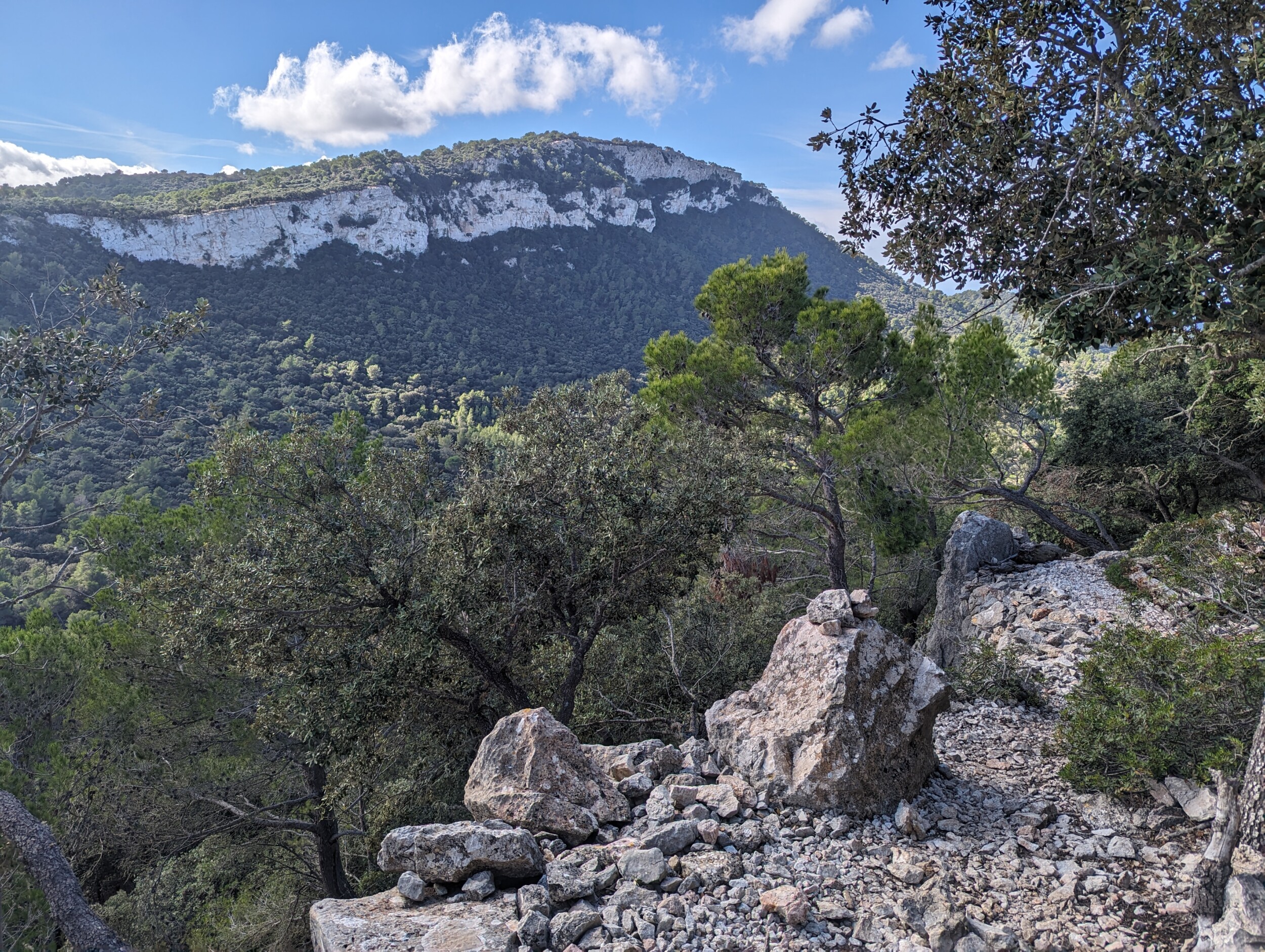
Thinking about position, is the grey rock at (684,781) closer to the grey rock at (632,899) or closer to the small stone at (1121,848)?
the grey rock at (632,899)

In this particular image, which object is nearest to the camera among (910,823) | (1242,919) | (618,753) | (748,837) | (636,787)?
(1242,919)

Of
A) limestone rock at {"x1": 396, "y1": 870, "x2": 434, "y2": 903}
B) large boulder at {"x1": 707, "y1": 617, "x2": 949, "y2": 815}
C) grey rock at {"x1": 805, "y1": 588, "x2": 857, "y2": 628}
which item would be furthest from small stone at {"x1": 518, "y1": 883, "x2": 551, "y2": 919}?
grey rock at {"x1": 805, "y1": 588, "x2": 857, "y2": 628}

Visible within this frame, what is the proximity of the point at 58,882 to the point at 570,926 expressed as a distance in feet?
17.8

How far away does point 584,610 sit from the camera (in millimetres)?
7980

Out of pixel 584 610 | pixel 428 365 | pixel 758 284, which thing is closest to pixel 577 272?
pixel 428 365

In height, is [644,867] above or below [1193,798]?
below

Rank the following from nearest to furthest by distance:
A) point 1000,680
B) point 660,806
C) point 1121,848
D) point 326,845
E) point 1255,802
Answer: point 1255,802 → point 1121,848 → point 660,806 → point 1000,680 → point 326,845

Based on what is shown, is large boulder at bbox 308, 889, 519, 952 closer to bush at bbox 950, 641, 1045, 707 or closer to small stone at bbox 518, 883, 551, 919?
small stone at bbox 518, 883, 551, 919

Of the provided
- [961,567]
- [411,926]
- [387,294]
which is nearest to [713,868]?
[411,926]

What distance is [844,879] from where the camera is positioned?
3977 millimetres

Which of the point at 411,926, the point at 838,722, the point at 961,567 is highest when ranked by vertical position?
the point at 961,567

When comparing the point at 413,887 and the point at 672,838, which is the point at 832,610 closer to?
the point at 672,838

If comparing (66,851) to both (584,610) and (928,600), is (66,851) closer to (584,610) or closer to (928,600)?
(584,610)

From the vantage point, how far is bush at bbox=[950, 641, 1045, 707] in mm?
7051
